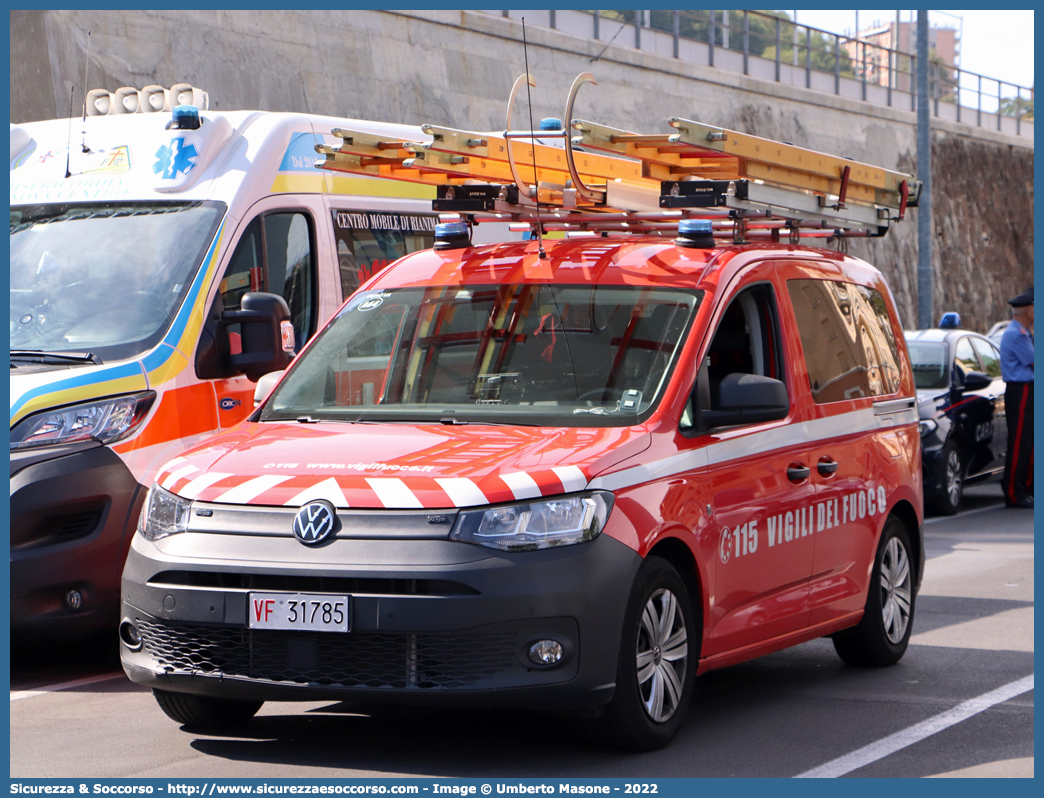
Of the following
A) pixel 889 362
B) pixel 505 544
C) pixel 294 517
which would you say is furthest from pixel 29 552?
pixel 889 362

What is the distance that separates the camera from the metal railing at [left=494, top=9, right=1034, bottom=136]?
30953 mm

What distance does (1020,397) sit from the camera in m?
15.2

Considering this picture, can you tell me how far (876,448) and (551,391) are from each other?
2066 millimetres

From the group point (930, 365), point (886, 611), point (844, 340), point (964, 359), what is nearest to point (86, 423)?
point (844, 340)

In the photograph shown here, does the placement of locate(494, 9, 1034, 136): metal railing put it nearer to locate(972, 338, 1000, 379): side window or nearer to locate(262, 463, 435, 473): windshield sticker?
locate(972, 338, 1000, 379): side window

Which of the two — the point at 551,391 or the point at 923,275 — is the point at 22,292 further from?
the point at 923,275

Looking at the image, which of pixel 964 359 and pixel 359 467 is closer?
pixel 359 467

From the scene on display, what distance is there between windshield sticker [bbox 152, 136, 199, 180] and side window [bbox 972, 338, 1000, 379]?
32.9 ft

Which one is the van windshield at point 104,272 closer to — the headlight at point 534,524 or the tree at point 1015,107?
the headlight at point 534,524

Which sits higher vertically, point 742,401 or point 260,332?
point 260,332

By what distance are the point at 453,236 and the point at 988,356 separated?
1066 centimetres

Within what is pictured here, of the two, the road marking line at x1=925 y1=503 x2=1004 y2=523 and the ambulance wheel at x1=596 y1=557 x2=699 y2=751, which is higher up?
the ambulance wheel at x1=596 y1=557 x2=699 y2=751

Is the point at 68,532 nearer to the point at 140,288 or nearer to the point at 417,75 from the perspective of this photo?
the point at 140,288

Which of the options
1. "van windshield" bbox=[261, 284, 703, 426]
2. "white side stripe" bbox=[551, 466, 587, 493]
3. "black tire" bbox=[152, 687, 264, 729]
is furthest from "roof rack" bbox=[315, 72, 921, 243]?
"black tire" bbox=[152, 687, 264, 729]
